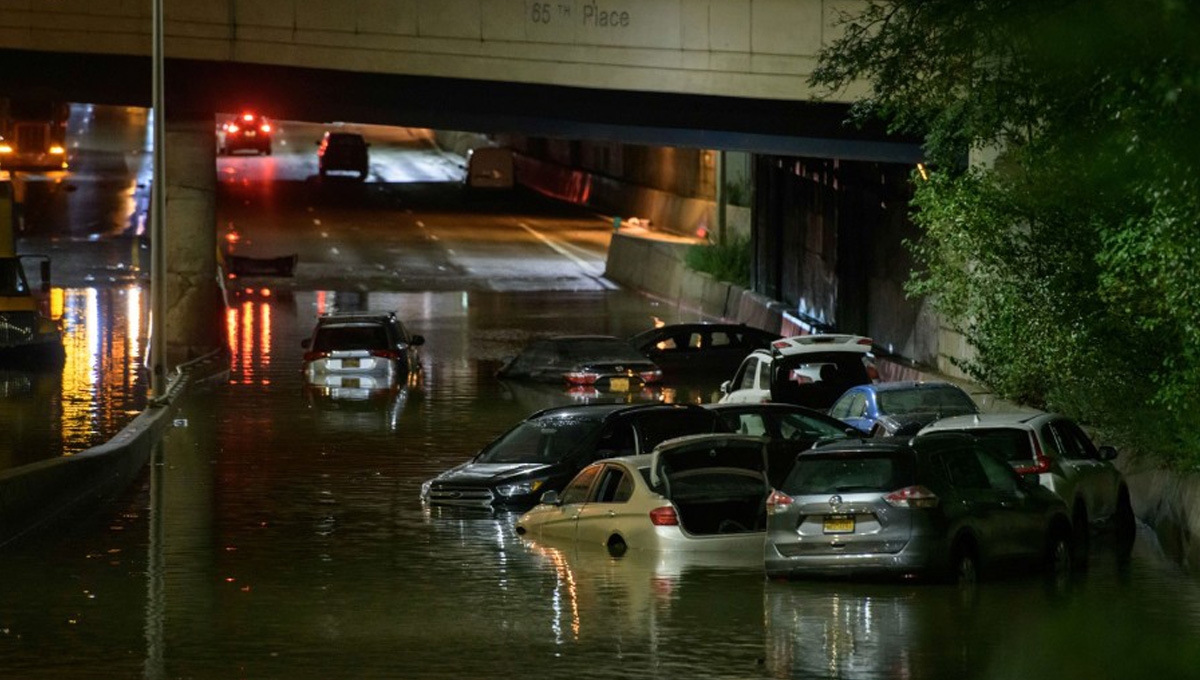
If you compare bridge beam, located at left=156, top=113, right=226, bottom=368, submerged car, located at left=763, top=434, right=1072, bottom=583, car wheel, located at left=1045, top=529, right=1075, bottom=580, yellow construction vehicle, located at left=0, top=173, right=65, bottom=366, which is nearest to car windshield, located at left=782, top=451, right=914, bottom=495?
submerged car, located at left=763, top=434, right=1072, bottom=583

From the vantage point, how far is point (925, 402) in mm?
28047

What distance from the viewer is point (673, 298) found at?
194ft

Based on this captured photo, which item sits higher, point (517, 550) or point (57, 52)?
point (57, 52)

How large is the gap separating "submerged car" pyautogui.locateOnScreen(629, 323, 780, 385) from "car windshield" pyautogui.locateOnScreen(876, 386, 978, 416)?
14054 mm

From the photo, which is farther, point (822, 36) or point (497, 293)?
point (497, 293)

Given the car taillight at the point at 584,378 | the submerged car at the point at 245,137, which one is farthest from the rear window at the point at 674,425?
the submerged car at the point at 245,137

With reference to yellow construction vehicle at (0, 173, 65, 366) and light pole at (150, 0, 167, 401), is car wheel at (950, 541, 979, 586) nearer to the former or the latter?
light pole at (150, 0, 167, 401)

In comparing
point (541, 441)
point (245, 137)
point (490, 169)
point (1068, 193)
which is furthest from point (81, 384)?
point (245, 137)

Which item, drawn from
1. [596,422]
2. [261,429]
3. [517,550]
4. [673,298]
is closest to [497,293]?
[673,298]

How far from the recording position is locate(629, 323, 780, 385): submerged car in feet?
140

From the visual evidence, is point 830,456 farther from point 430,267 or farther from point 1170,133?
point 430,267

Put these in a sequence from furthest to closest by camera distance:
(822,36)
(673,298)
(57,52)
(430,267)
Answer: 1. (430,267)
2. (673,298)
3. (57,52)
4. (822,36)

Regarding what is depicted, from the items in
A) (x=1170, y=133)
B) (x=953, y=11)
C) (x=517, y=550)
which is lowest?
(x=517, y=550)

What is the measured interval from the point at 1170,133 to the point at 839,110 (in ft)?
81.2
